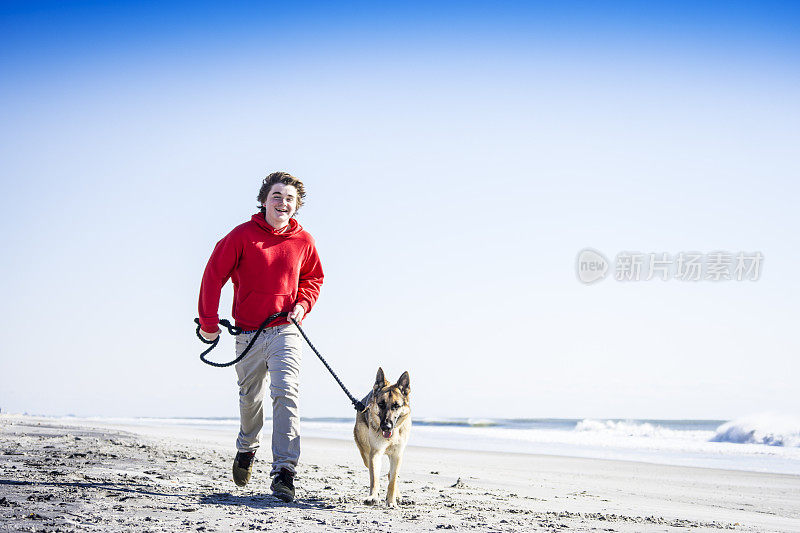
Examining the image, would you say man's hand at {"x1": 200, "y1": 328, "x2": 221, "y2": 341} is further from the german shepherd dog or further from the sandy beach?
the german shepherd dog

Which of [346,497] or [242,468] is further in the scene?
[346,497]

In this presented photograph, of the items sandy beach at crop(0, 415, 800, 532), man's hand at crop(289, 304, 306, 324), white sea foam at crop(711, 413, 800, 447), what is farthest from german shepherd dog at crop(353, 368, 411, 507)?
white sea foam at crop(711, 413, 800, 447)

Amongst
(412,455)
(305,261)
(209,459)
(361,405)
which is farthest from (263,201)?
(412,455)

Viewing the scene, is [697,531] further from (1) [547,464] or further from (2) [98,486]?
(1) [547,464]

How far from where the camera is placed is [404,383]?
→ 5.23 meters

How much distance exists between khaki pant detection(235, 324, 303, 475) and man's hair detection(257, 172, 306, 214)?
99cm

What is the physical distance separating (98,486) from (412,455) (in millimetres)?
6996

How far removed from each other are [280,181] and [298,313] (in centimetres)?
100

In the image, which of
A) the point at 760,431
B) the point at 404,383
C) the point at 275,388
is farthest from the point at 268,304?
the point at 760,431

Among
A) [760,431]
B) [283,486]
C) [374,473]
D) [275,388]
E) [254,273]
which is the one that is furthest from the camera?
[760,431]

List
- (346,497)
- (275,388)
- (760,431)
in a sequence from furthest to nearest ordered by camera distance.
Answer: (760,431)
(346,497)
(275,388)

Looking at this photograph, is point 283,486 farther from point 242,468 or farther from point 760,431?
point 760,431

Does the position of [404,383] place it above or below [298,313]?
below

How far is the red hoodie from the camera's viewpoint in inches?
190
